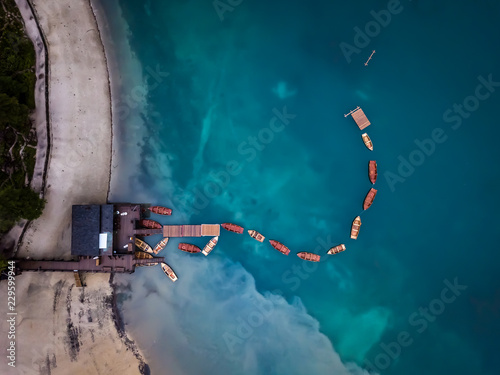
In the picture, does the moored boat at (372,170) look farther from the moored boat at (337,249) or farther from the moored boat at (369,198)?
the moored boat at (337,249)

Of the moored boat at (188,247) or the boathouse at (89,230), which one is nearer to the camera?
the boathouse at (89,230)

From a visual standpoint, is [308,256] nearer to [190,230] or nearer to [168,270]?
[190,230]

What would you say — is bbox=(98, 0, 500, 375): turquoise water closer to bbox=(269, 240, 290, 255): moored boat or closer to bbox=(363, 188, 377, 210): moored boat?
bbox=(363, 188, 377, 210): moored boat

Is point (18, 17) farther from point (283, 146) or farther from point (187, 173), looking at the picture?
point (283, 146)

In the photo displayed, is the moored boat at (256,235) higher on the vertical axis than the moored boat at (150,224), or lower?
lower

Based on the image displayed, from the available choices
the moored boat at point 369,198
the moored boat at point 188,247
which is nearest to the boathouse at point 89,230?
the moored boat at point 188,247

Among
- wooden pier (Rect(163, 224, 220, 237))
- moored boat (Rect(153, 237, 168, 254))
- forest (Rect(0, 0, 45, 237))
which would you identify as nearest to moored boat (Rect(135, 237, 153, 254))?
moored boat (Rect(153, 237, 168, 254))
